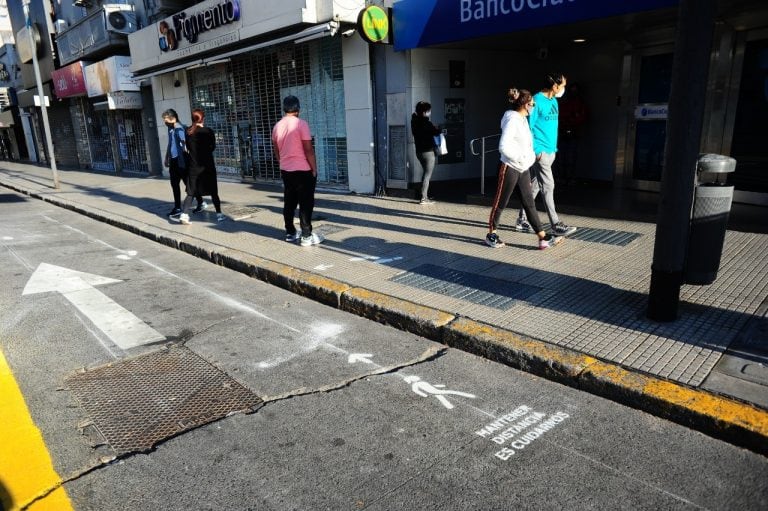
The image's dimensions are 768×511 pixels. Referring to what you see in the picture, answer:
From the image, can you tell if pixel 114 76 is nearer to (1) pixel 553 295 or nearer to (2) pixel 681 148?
(1) pixel 553 295

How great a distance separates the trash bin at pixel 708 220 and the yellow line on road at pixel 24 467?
14.1 feet

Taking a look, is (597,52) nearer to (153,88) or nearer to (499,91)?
(499,91)

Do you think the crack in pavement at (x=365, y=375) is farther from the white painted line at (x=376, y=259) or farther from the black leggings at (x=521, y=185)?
the black leggings at (x=521, y=185)

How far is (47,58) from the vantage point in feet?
91.1

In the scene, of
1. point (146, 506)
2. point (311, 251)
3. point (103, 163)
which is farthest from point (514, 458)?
point (103, 163)

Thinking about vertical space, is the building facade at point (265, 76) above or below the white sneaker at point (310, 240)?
above

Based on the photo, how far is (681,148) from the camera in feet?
12.3

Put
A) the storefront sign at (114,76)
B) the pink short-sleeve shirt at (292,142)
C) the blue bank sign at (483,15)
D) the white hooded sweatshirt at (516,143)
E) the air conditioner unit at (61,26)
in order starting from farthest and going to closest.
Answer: the air conditioner unit at (61,26) → the storefront sign at (114,76) → the blue bank sign at (483,15) → the pink short-sleeve shirt at (292,142) → the white hooded sweatshirt at (516,143)

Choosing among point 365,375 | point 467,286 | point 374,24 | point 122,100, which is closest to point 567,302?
point 467,286

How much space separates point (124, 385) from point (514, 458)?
2.63 metres

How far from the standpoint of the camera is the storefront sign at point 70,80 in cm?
2269

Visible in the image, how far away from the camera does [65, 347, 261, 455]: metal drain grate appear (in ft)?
10.3

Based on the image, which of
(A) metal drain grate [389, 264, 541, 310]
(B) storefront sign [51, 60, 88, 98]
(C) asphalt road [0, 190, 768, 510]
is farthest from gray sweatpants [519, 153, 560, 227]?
(B) storefront sign [51, 60, 88, 98]

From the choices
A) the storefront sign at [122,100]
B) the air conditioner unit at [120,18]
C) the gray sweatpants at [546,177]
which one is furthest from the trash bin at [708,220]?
the air conditioner unit at [120,18]
